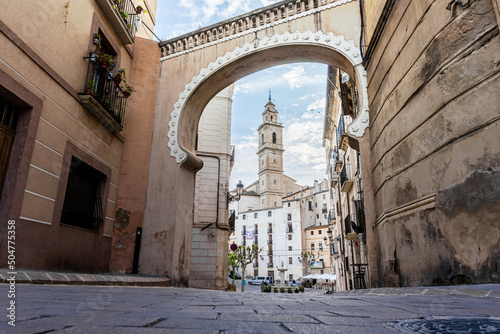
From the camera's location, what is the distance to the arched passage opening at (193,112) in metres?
7.46

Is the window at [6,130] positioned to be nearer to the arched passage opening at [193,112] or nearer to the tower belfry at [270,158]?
the arched passage opening at [193,112]

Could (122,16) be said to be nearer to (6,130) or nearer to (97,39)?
(97,39)

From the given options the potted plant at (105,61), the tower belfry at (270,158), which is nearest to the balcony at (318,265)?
the tower belfry at (270,158)

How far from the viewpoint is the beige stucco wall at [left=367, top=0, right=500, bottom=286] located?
10.9 ft

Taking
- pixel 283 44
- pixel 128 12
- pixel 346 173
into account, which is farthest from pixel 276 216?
pixel 128 12

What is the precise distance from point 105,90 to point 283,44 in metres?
4.29

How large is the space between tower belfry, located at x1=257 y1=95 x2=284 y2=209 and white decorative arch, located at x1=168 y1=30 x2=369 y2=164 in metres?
54.9

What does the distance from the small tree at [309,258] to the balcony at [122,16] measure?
48888mm

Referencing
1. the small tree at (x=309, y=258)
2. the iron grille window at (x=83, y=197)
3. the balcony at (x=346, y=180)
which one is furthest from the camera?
the small tree at (x=309, y=258)

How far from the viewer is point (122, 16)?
8.13m

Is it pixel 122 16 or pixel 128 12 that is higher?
pixel 128 12

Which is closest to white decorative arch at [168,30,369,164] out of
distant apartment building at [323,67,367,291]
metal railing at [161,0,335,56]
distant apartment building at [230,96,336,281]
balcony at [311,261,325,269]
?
metal railing at [161,0,335,56]

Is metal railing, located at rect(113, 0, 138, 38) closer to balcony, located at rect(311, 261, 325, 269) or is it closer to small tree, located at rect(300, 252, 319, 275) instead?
small tree, located at rect(300, 252, 319, 275)

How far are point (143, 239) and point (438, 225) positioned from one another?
20.5 feet
